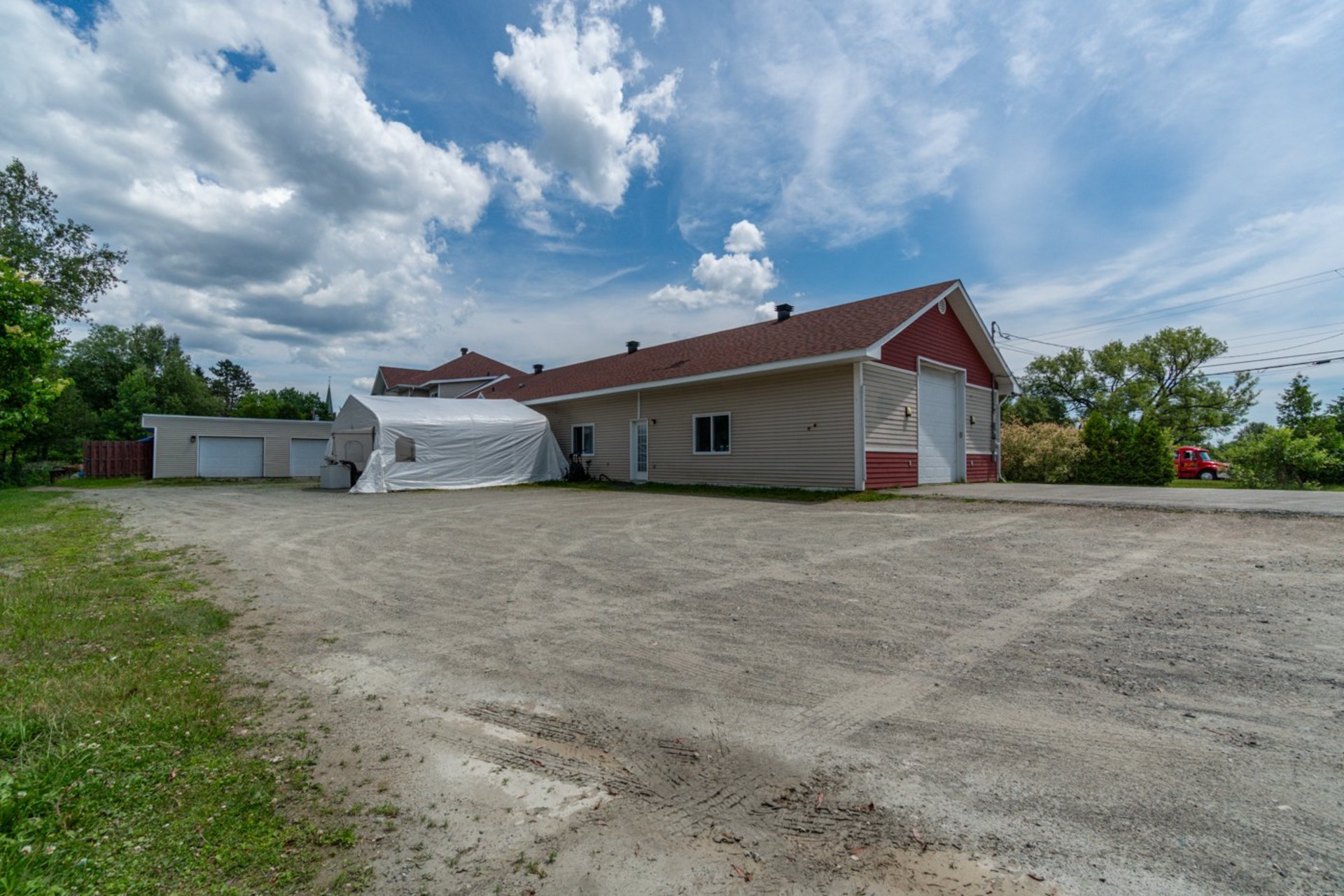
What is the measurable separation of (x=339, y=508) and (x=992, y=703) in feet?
44.7

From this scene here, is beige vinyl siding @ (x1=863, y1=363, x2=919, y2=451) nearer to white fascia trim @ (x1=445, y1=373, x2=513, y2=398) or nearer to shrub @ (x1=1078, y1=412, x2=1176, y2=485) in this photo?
shrub @ (x1=1078, y1=412, x2=1176, y2=485)

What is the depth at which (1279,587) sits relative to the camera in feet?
17.1

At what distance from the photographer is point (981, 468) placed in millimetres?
17875

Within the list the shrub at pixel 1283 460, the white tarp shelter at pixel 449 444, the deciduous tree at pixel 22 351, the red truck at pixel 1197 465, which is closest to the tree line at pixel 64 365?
the deciduous tree at pixel 22 351

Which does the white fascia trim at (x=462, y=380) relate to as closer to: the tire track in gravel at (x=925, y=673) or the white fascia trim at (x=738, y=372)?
the white fascia trim at (x=738, y=372)

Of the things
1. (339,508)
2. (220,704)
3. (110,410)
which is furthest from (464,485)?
(110,410)

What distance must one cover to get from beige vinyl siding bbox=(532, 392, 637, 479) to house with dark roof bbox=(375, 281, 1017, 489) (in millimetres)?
51

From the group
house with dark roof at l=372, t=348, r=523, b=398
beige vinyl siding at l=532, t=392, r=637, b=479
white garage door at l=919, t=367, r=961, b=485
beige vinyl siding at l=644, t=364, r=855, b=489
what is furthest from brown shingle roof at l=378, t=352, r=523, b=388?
white garage door at l=919, t=367, r=961, b=485

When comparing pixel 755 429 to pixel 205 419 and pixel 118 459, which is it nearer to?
pixel 205 419

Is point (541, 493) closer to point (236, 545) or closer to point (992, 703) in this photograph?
point (236, 545)

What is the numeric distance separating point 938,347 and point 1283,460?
9674mm

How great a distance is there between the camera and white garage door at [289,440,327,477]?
1126 inches

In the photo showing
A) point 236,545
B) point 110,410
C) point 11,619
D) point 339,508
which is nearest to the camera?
point 11,619

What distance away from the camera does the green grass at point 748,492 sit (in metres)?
12.8
